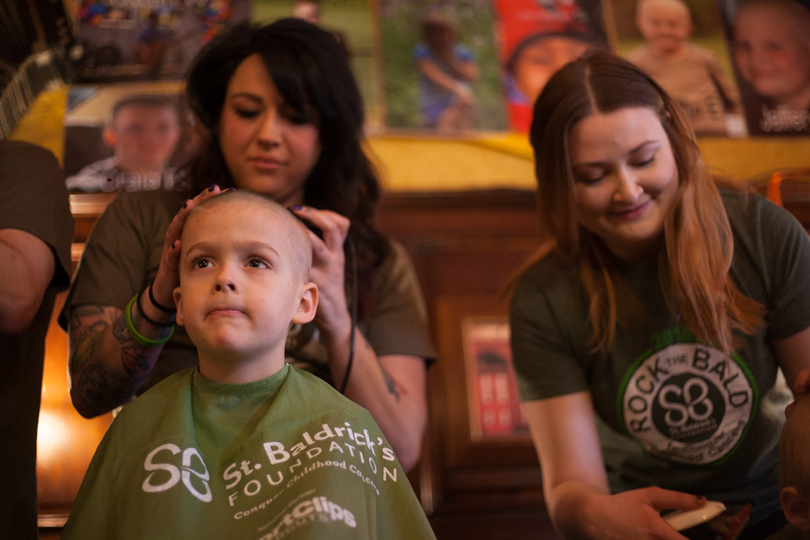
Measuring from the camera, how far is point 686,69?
2420mm

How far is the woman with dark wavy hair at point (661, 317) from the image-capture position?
3.90ft

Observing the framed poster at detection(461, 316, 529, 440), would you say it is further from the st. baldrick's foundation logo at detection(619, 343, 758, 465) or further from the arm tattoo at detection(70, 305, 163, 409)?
the arm tattoo at detection(70, 305, 163, 409)

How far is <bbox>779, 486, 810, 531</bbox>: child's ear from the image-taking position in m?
0.93

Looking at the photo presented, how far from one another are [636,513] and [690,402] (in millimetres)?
261

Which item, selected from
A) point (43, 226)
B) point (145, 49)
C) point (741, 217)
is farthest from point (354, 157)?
point (145, 49)

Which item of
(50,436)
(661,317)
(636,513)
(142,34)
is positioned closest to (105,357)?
(50,436)

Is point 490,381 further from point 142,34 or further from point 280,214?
point 142,34

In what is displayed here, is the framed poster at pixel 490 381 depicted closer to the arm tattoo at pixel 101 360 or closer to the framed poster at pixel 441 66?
the framed poster at pixel 441 66

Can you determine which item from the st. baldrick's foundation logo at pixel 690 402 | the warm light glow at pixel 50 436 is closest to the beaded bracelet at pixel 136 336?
the warm light glow at pixel 50 436

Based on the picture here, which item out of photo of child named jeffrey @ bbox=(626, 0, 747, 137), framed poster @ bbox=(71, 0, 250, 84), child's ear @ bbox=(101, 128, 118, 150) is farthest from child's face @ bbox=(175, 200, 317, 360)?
photo of child named jeffrey @ bbox=(626, 0, 747, 137)

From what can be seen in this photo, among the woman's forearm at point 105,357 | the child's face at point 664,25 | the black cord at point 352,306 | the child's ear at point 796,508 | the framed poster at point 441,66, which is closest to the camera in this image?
the child's ear at point 796,508

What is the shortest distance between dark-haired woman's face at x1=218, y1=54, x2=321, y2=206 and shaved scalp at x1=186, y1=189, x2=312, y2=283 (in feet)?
0.97

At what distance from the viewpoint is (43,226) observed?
3.65 ft

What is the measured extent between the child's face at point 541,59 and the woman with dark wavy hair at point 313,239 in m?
1.10
